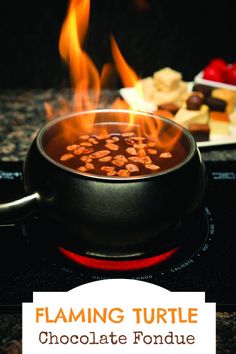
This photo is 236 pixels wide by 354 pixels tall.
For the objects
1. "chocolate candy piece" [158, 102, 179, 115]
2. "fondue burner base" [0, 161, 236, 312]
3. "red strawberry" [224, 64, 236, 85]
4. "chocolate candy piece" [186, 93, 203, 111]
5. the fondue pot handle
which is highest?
the fondue pot handle

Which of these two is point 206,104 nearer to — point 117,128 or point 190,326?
point 117,128

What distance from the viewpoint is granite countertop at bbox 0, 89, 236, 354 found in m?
0.71

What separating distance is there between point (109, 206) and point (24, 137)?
747 millimetres

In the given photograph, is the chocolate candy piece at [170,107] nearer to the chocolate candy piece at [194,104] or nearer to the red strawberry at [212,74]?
the chocolate candy piece at [194,104]

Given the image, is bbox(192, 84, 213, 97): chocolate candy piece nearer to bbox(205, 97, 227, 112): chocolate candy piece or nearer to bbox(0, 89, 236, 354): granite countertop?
bbox(205, 97, 227, 112): chocolate candy piece

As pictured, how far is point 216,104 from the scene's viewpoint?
1600 millimetres

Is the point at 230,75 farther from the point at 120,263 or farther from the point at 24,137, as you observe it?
the point at 120,263

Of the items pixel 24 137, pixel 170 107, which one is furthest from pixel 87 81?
pixel 170 107

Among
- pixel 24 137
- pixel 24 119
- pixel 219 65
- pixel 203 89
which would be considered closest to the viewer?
pixel 24 137

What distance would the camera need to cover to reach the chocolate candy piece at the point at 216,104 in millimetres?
1579

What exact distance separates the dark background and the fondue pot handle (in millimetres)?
1194

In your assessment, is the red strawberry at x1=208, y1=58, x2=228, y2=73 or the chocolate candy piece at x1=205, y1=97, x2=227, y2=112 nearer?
the chocolate candy piece at x1=205, y1=97, x2=227, y2=112

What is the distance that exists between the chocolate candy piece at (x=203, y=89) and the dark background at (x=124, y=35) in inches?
9.3

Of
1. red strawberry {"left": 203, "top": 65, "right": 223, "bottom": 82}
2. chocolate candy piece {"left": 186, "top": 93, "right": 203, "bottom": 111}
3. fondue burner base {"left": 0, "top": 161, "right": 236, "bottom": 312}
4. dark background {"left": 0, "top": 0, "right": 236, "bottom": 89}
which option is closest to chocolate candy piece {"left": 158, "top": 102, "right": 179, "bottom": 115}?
chocolate candy piece {"left": 186, "top": 93, "right": 203, "bottom": 111}
